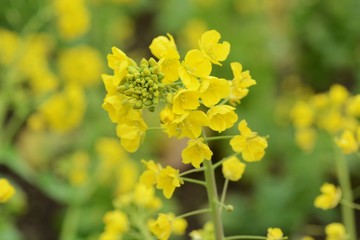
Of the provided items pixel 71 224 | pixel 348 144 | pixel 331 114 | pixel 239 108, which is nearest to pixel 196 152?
pixel 348 144

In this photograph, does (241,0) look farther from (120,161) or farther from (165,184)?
(165,184)

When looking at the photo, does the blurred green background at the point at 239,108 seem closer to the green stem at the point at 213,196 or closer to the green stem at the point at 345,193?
the green stem at the point at 345,193

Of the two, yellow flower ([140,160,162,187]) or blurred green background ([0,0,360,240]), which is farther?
blurred green background ([0,0,360,240])

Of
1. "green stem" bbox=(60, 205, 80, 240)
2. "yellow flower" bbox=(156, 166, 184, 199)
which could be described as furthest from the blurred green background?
"yellow flower" bbox=(156, 166, 184, 199)

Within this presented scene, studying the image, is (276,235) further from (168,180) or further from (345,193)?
(345,193)

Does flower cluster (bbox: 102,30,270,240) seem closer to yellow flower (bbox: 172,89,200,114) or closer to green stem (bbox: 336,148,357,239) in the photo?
yellow flower (bbox: 172,89,200,114)

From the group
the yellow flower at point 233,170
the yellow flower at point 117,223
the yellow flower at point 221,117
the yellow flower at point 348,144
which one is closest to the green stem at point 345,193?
the yellow flower at point 348,144
